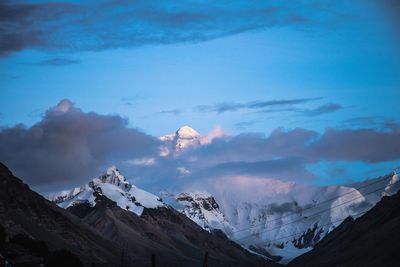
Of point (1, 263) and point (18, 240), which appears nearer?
point (1, 263)

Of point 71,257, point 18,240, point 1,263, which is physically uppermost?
point 18,240

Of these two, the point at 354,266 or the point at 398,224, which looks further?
the point at 398,224

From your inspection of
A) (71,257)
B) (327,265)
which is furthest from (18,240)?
(327,265)

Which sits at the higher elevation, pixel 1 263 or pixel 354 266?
pixel 354 266

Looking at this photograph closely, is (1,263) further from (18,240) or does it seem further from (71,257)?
(18,240)

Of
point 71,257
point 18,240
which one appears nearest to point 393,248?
point 71,257

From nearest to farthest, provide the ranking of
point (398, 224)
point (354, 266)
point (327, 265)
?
1. point (354, 266)
2. point (398, 224)
3. point (327, 265)

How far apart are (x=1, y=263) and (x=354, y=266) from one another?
8330 cm

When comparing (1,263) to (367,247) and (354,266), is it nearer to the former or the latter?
(354,266)

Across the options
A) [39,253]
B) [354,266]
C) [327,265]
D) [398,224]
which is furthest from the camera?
[327,265]

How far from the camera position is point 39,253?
143 meters

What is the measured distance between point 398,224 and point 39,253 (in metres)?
76.7

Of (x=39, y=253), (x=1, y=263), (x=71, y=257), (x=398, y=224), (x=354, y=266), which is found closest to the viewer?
(x=1, y=263)

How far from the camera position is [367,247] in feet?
556
